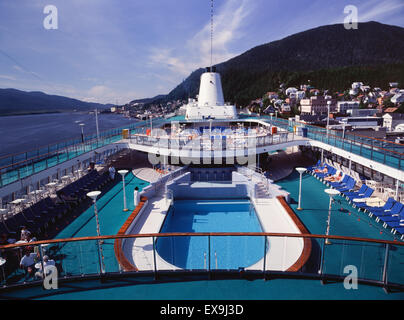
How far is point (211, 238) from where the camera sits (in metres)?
6.04

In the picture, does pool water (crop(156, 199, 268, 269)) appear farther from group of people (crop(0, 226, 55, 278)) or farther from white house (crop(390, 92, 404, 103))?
white house (crop(390, 92, 404, 103))

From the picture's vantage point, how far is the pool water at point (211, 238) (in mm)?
5074

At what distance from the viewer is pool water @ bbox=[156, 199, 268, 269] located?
200 inches

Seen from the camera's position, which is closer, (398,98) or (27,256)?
(27,256)

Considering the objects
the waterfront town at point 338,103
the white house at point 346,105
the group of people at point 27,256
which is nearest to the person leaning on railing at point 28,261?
the group of people at point 27,256

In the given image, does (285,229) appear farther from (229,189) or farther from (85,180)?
(85,180)

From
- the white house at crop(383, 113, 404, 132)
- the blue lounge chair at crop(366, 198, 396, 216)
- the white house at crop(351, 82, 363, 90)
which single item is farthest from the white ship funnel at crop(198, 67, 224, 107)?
the white house at crop(351, 82, 363, 90)

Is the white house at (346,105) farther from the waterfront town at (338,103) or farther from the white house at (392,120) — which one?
the white house at (392,120)

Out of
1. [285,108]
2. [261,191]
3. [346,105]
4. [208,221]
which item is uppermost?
[346,105]

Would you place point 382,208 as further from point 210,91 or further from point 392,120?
point 392,120

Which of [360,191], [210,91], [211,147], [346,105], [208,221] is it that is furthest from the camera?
[346,105]

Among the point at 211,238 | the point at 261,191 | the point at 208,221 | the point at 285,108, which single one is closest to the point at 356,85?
the point at 285,108

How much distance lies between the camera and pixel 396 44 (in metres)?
168

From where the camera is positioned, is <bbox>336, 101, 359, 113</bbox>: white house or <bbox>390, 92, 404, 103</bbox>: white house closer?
<bbox>390, 92, 404, 103</bbox>: white house
